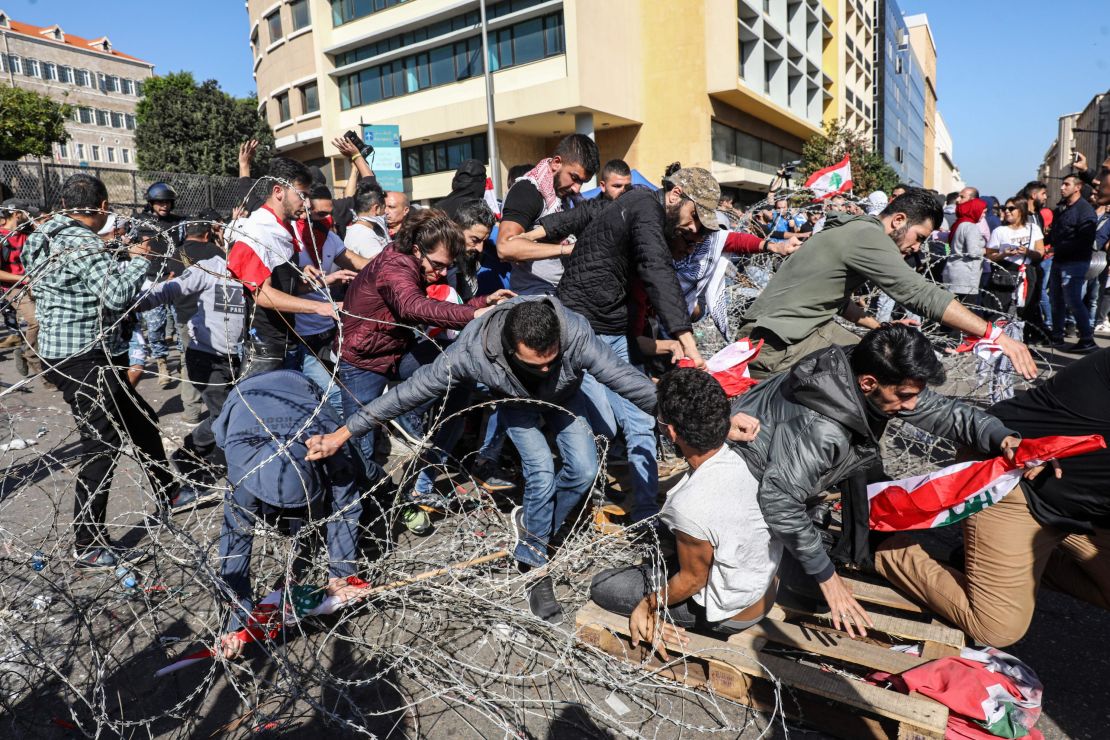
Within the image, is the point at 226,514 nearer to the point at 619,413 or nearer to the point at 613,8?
the point at 619,413

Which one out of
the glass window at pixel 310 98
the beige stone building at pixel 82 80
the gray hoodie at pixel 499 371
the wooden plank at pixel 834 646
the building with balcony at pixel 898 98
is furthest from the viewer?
the beige stone building at pixel 82 80

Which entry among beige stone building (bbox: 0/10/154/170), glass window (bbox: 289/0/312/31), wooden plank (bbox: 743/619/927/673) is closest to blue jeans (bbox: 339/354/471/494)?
wooden plank (bbox: 743/619/927/673)

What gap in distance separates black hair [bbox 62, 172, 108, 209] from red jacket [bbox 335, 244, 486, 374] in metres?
1.40

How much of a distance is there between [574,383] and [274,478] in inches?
53.4

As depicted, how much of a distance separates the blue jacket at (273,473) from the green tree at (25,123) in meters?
42.5

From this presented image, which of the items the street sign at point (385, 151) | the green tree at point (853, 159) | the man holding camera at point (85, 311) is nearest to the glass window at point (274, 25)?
the street sign at point (385, 151)

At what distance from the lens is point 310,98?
33.7m

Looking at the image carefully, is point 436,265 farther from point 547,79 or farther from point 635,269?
point 547,79

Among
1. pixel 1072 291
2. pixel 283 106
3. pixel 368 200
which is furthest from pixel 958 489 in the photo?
pixel 283 106

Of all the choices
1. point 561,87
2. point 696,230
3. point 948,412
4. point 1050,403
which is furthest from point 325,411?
point 561,87

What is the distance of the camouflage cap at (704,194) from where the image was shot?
3.42 m

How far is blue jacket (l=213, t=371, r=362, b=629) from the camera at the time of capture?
8.57 ft

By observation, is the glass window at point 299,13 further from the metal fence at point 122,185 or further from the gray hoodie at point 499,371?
the gray hoodie at point 499,371

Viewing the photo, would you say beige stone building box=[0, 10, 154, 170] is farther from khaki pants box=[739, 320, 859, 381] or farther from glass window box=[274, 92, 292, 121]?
khaki pants box=[739, 320, 859, 381]
